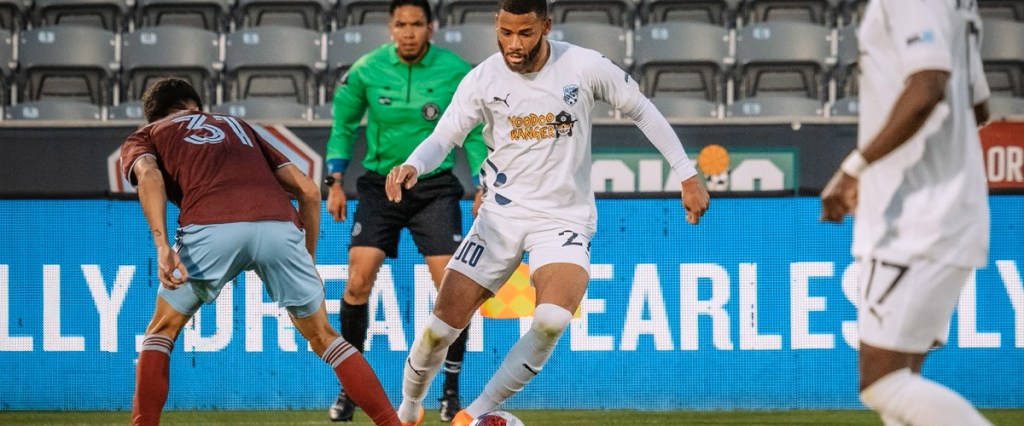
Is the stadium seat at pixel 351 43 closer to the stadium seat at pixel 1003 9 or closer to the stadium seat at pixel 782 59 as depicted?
the stadium seat at pixel 782 59

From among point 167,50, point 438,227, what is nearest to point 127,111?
point 167,50

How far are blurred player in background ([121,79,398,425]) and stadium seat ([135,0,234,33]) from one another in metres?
7.61

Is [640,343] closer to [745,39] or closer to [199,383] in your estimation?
[199,383]

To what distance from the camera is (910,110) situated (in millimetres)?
3350

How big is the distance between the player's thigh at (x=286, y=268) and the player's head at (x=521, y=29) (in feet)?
3.54

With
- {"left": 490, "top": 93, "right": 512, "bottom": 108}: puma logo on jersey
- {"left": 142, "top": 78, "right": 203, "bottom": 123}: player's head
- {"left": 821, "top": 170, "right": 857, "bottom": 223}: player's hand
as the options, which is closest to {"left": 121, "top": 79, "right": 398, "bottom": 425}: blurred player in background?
{"left": 142, "top": 78, "right": 203, "bottom": 123}: player's head

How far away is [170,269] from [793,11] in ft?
28.5

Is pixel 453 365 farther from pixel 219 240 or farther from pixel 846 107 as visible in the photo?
pixel 846 107

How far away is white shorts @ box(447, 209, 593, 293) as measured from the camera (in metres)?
5.45

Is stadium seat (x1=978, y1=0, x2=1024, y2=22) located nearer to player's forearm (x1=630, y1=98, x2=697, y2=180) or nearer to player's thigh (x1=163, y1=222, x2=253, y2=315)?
player's forearm (x1=630, y1=98, x2=697, y2=180)

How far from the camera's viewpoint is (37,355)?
759 cm

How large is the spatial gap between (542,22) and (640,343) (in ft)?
8.63

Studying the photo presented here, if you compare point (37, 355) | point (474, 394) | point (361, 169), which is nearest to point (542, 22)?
point (474, 394)

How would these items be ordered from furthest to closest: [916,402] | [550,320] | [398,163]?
[398,163], [550,320], [916,402]
